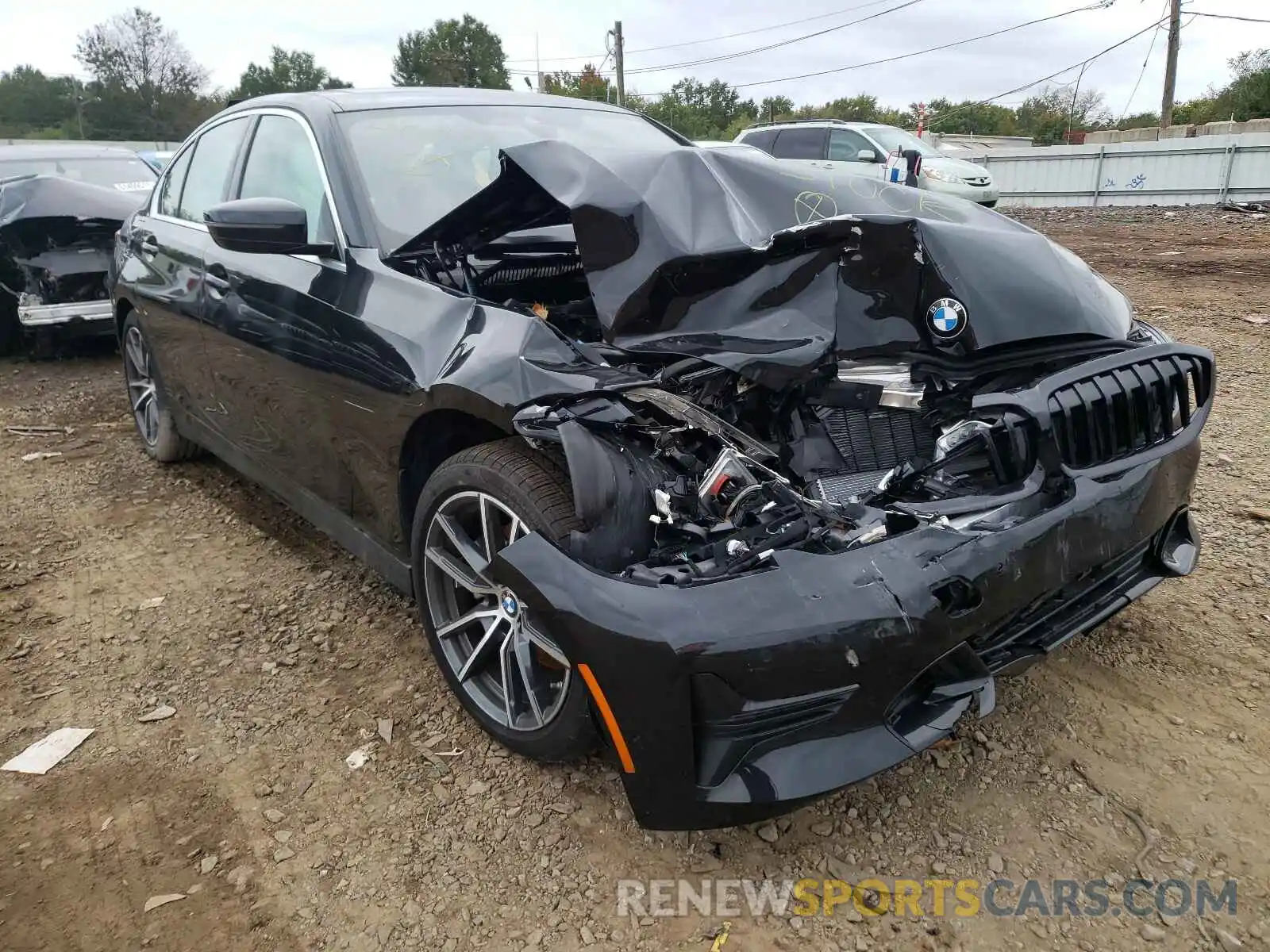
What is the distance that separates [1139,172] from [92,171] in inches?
745

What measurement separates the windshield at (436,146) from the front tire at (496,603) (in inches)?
37.8

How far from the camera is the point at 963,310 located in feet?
7.56

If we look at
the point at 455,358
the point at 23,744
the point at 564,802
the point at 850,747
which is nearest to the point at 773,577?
the point at 850,747

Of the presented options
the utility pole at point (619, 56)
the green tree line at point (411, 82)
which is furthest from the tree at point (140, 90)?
the utility pole at point (619, 56)

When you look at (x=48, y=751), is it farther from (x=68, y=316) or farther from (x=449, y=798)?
(x=68, y=316)

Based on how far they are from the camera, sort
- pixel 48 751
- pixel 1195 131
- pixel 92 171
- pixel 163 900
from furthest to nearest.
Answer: pixel 1195 131
pixel 92 171
pixel 48 751
pixel 163 900

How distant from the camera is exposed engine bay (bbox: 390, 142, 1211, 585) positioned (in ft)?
6.39

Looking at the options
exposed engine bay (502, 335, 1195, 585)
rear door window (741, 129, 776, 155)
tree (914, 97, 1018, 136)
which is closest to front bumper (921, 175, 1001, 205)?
rear door window (741, 129, 776, 155)

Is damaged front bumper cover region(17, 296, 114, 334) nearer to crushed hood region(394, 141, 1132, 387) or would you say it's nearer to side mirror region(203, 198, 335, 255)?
side mirror region(203, 198, 335, 255)

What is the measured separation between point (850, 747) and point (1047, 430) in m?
0.87

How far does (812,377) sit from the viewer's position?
2.28 metres

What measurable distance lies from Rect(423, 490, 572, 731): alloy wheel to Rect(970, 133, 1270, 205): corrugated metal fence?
62.8 ft

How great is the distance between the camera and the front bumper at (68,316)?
22.1 feet

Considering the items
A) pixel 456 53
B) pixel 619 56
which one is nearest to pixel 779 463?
pixel 619 56
